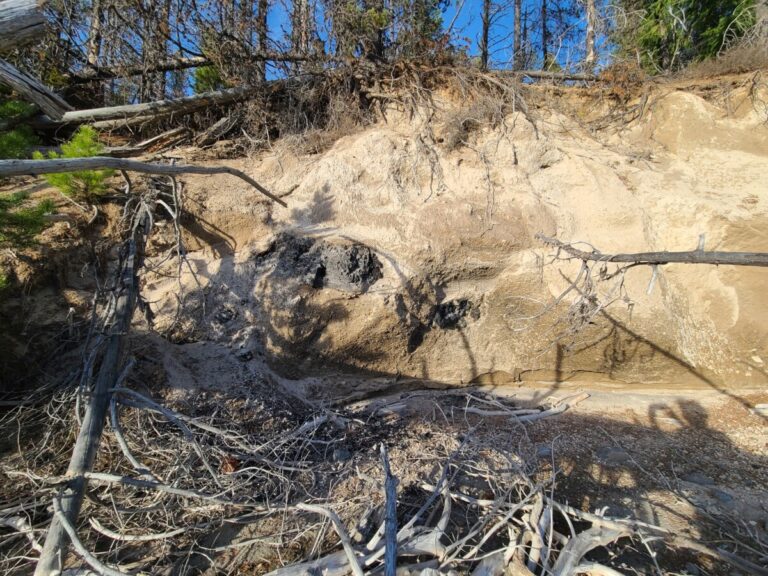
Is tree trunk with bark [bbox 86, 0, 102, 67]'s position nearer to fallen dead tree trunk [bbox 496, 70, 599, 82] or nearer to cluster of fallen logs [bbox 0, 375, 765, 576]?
cluster of fallen logs [bbox 0, 375, 765, 576]

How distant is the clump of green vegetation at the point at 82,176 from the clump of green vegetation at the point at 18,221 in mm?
509

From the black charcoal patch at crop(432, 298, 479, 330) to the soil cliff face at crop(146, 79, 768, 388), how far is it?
0.08ft

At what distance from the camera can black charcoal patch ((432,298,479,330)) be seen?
423 cm

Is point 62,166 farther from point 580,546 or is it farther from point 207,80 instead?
point 207,80

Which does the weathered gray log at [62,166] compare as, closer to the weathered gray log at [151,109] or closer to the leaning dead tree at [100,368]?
the leaning dead tree at [100,368]

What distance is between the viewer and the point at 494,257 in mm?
4242

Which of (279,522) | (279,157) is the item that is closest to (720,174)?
(279,157)

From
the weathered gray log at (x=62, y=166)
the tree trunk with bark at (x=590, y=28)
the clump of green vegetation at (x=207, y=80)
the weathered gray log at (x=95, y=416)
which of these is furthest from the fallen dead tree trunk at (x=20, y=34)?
the tree trunk with bark at (x=590, y=28)

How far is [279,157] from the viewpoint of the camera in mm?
4934

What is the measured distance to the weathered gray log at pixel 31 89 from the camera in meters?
1.88

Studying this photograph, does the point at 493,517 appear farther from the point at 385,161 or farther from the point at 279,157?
the point at 279,157

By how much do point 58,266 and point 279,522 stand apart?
10.4 ft

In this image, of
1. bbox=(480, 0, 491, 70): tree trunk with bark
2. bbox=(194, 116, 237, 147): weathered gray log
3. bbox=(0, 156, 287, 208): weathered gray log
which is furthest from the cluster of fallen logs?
bbox=(480, 0, 491, 70): tree trunk with bark

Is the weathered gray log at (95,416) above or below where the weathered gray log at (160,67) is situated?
below
